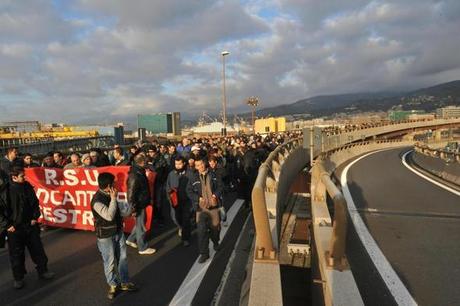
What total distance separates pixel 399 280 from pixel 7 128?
78.9 m

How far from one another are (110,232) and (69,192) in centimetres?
404

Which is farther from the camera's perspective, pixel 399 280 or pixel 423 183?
pixel 423 183

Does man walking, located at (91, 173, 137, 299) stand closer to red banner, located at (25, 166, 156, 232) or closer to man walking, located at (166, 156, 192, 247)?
man walking, located at (166, 156, 192, 247)

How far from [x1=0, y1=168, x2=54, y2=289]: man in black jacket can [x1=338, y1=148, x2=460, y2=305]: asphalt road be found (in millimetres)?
4802

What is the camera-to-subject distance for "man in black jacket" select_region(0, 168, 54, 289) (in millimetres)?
6055

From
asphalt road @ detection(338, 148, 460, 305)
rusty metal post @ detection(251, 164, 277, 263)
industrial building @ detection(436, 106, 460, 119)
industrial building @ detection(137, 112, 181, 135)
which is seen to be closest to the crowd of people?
rusty metal post @ detection(251, 164, 277, 263)

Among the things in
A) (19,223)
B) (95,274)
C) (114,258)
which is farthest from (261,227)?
(19,223)

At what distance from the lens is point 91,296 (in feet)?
18.2

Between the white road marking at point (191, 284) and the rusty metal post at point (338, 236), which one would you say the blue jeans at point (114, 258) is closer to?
the white road marking at point (191, 284)

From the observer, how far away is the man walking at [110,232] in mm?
5422

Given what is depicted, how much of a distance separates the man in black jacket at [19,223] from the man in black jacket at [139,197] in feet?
5.10

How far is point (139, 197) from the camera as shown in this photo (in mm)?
A: 7309

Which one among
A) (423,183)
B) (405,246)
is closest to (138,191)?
(405,246)

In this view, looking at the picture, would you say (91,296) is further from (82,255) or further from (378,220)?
(378,220)
